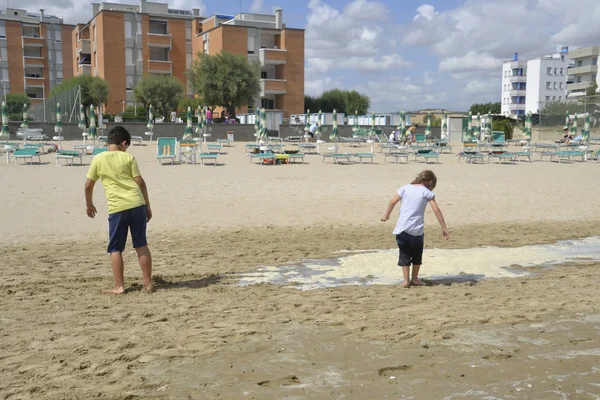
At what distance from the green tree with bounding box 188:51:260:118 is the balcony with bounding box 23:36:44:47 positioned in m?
32.4

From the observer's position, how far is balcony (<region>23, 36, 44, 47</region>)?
240 ft

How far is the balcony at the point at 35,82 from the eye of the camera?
73250mm

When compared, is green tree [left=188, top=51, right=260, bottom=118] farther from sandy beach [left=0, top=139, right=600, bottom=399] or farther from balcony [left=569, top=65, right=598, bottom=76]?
balcony [left=569, top=65, right=598, bottom=76]

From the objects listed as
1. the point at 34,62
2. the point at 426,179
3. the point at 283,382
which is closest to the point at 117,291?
the point at 283,382

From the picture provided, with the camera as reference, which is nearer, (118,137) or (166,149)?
(118,137)

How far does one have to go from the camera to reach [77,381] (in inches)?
146

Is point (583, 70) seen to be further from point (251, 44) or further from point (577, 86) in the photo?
point (251, 44)

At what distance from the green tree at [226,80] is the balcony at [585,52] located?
53.5 meters

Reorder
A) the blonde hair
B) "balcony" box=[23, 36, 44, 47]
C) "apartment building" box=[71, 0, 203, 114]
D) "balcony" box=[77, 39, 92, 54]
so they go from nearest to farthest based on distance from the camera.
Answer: the blonde hair
"apartment building" box=[71, 0, 203, 114]
"balcony" box=[77, 39, 92, 54]
"balcony" box=[23, 36, 44, 47]

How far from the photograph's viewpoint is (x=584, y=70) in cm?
8456

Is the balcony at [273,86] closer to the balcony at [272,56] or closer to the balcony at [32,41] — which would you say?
the balcony at [272,56]

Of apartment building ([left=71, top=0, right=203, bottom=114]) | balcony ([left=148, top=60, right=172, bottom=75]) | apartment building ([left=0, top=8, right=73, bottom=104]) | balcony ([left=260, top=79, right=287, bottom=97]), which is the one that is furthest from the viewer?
apartment building ([left=0, top=8, right=73, bottom=104])

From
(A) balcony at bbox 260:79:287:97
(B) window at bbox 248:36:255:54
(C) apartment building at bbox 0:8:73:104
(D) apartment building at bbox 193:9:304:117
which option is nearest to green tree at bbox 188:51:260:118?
(A) balcony at bbox 260:79:287:97

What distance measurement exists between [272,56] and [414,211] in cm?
5687
